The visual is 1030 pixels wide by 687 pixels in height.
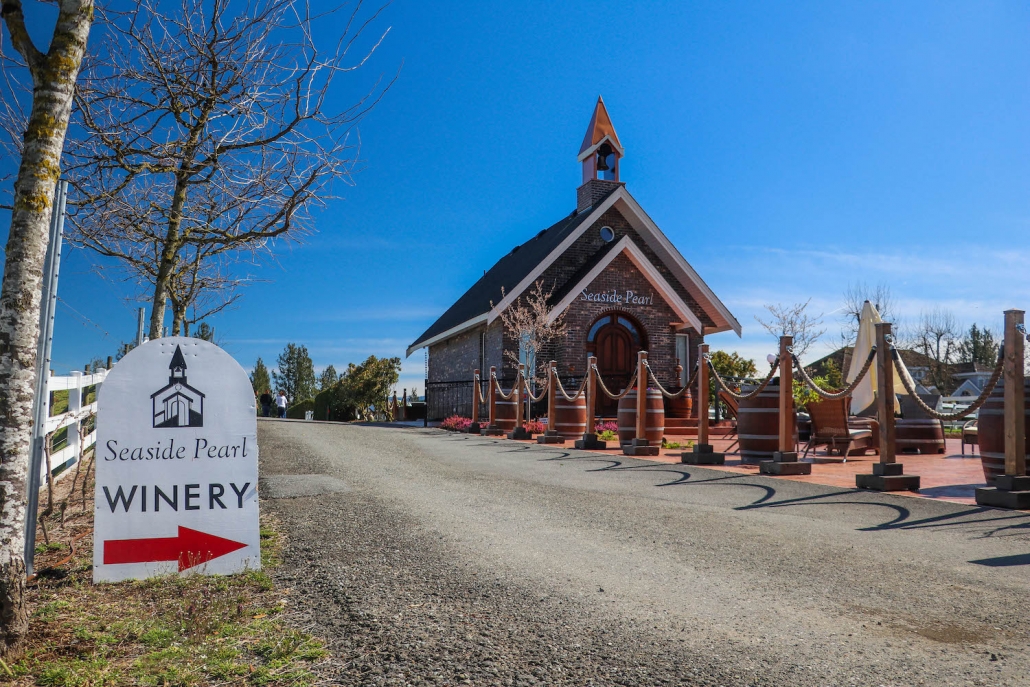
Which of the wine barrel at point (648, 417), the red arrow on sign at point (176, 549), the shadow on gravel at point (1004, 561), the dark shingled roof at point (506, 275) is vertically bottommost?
the shadow on gravel at point (1004, 561)

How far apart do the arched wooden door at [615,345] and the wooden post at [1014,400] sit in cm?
1586

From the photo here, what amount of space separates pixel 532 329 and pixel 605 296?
282cm

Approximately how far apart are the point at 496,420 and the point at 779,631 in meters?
15.5

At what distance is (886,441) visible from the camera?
7723mm

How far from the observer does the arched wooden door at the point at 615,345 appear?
22859mm

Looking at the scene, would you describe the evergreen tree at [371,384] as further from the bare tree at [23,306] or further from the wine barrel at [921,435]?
the bare tree at [23,306]

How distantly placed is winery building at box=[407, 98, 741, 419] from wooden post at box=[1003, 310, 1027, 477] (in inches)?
588

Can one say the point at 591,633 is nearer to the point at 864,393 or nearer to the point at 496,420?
the point at 864,393

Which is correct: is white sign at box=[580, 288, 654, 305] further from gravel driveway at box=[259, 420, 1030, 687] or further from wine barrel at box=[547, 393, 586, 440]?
gravel driveway at box=[259, 420, 1030, 687]

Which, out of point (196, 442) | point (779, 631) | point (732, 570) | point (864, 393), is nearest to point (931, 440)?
point (864, 393)

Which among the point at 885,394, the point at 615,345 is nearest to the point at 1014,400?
the point at 885,394

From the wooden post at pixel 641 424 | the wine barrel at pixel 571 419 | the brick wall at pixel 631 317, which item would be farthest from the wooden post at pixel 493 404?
the wooden post at pixel 641 424

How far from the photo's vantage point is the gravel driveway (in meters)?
2.76

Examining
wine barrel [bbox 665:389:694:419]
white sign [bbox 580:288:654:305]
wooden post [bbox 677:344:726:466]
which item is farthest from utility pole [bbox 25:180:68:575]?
white sign [bbox 580:288:654:305]
